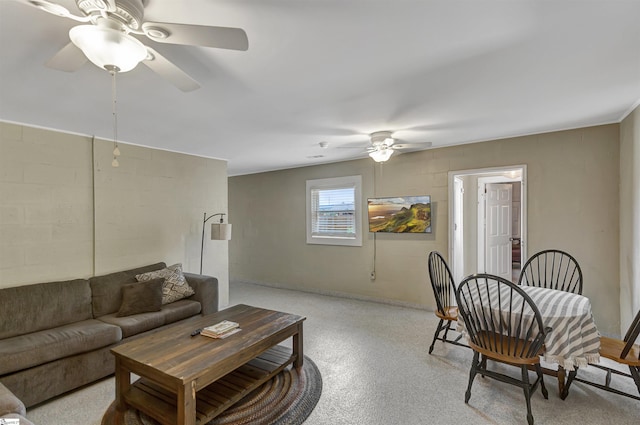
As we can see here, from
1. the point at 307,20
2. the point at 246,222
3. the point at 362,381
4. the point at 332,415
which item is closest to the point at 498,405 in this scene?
the point at 362,381

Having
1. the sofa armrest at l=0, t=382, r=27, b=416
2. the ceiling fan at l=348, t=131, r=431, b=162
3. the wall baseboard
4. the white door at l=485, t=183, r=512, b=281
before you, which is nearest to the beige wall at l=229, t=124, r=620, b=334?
the wall baseboard

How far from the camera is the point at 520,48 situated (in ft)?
5.82

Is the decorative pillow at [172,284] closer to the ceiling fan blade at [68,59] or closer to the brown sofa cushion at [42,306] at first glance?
the brown sofa cushion at [42,306]

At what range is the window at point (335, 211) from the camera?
5.22 metres

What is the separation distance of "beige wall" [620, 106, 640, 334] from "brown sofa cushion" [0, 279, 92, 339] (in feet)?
17.3

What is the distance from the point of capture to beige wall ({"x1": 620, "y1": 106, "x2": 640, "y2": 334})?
2791 mm

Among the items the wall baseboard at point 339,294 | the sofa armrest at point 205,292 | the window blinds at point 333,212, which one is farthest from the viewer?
the window blinds at point 333,212

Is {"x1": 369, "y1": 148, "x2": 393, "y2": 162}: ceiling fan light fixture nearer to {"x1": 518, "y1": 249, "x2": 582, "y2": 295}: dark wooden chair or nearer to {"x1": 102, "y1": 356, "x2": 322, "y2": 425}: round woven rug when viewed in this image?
{"x1": 518, "y1": 249, "x2": 582, "y2": 295}: dark wooden chair

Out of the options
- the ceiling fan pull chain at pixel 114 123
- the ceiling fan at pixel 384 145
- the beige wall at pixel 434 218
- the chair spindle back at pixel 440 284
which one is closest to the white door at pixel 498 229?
the beige wall at pixel 434 218

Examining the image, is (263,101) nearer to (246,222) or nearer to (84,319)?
(84,319)

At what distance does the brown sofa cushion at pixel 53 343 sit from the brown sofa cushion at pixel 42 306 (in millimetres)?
109

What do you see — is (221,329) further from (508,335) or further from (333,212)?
(333,212)

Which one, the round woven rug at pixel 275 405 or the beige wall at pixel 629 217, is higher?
the beige wall at pixel 629 217

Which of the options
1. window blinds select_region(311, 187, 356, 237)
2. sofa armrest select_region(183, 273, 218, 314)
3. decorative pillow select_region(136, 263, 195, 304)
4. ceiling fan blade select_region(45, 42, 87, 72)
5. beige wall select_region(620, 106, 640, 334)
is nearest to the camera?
ceiling fan blade select_region(45, 42, 87, 72)
